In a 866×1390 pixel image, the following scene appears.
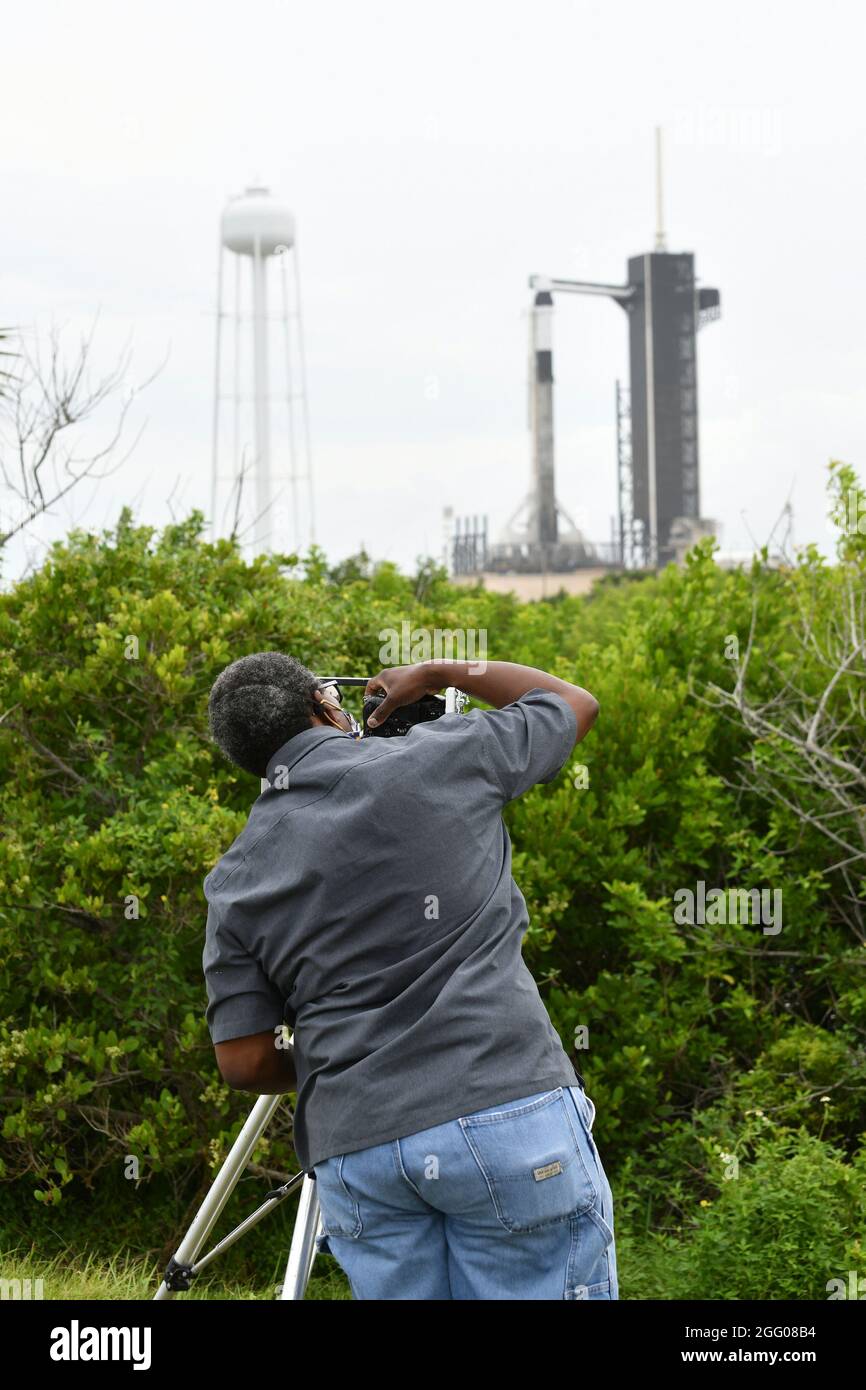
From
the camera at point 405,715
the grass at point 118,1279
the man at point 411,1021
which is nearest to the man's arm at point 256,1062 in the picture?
the man at point 411,1021

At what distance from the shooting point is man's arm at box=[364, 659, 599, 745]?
311 centimetres

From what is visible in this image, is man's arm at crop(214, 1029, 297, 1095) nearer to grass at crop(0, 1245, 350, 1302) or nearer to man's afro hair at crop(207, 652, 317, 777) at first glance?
man's afro hair at crop(207, 652, 317, 777)

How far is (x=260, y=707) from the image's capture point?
9.43 ft

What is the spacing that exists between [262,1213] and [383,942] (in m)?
1.36

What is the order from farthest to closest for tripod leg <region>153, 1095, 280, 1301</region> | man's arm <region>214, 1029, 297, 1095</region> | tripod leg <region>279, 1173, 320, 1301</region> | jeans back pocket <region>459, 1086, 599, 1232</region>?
tripod leg <region>153, 1095, 280, 1301</region>
tripod leg <region>279, 1173, 320, 1301</region>
man's arm <region>214, 1029, 297, 1095</region>
jeans back pocket <region>459, 1086, 599, 1232</region>

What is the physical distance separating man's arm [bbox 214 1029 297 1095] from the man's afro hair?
54 cm

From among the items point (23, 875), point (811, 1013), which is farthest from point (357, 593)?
point (811, 1013)

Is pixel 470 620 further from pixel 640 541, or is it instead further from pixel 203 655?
pixel 640 541

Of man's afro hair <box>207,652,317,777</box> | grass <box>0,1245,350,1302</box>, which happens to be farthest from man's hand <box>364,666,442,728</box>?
grass <box>0,1245,350,1302</box>

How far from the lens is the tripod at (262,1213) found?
3051 millimetres

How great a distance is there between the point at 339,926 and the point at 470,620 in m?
5.59

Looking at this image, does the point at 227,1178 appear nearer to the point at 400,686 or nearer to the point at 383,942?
the point at 383,942

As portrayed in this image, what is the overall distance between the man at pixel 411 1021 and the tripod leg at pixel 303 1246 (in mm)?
258

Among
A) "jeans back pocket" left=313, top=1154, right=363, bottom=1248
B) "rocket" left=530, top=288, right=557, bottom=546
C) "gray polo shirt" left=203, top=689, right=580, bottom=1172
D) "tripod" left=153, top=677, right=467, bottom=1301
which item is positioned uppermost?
"rocket" left=530, top=288, right=557, bottom=546
